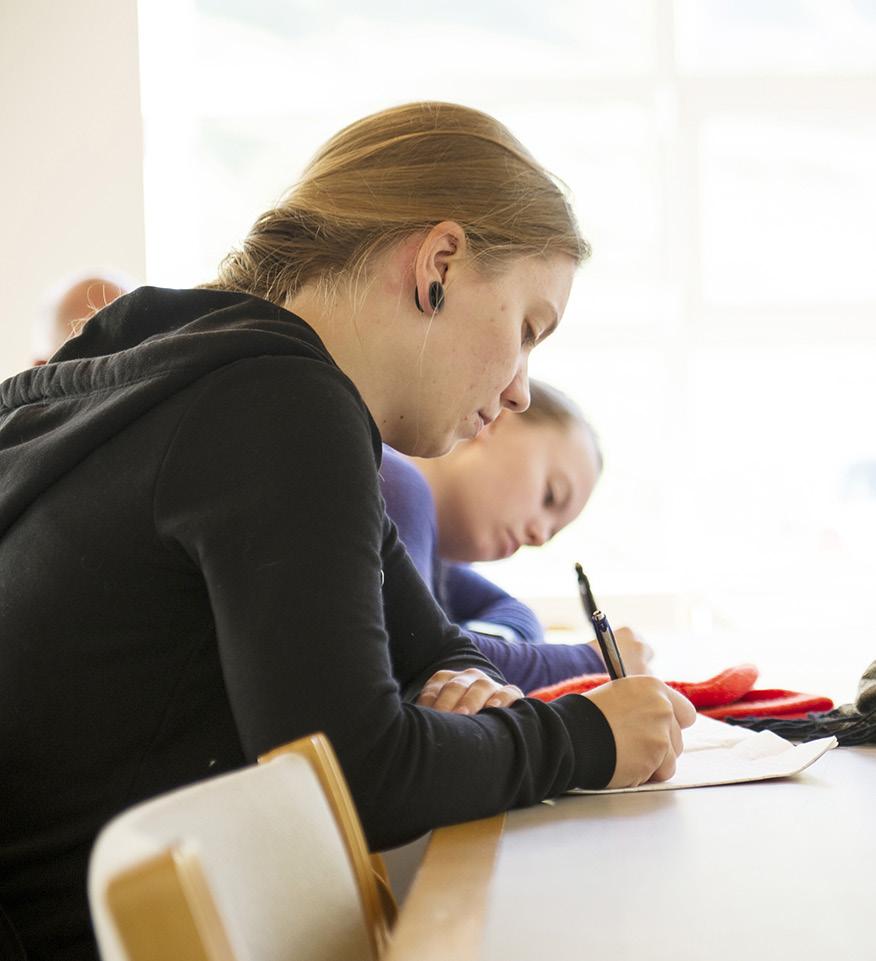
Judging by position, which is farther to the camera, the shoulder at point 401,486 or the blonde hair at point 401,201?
the shoulder at point 401,486

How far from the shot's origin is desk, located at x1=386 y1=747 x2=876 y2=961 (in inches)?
24.9

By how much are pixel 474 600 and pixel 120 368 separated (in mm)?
1375

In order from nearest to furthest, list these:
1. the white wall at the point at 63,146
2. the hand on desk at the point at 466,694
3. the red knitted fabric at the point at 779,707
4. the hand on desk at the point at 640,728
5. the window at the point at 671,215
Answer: the hand on desk at the point at 640,728
the hand on desk at the point at 466,694
the red knitted fabric at the point at 779,707
the white wall at the point at 63,146
the window at the point at 671,215

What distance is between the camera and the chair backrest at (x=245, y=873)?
426 millimetres

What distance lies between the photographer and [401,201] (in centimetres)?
113

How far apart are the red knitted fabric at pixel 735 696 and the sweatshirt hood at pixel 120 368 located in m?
0.57

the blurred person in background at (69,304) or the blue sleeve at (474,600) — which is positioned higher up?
the blurred person in background at (69,304)

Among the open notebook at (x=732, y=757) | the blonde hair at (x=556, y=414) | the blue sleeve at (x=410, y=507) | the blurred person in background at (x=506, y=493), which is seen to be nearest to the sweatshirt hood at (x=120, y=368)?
the open notebook at (x=732, y=757)

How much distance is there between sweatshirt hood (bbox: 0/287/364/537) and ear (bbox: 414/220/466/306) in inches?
6.9

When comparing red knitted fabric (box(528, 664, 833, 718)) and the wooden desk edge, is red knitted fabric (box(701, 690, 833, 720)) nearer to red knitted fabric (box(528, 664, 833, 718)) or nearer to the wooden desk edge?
red knitted fabric (box(528, 664, 833, 718))

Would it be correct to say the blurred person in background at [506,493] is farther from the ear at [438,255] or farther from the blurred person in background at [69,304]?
the ear at [438,255]

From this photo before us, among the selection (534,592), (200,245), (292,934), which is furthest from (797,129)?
(292,934)

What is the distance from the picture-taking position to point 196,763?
90 cm

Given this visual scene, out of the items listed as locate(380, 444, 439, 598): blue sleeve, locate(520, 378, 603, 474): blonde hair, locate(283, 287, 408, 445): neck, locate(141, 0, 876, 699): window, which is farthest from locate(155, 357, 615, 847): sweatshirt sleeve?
locate(141, 0, 876, 699): window
